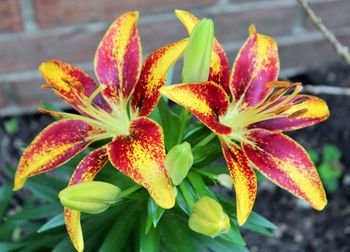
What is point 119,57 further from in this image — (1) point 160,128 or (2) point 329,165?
(2) point 329,165

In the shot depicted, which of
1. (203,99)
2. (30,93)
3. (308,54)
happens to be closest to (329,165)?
(308,54)

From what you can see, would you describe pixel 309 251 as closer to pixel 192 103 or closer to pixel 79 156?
pixel 79 156

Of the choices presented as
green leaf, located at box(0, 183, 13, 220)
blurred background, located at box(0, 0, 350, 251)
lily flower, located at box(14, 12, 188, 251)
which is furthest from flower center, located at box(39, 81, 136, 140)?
blurred background, located at box(0, 0, 350, 251)

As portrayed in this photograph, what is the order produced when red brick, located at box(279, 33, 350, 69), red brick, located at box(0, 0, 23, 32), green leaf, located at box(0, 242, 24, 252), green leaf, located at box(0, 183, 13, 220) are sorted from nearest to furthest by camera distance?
green leaf, located at box(0, 242, 24, 252)
green leaf, located at box(0, 183, 13, 220)
red brick, located at box(0, 0, 23, 32)
red brick, located at box(279, 33, 350, 69)

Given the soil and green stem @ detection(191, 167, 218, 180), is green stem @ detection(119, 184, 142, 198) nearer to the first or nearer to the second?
green stem @ detection(191, 167, 218, 180)

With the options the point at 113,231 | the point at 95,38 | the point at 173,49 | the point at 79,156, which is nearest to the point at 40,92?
the point at 95,38

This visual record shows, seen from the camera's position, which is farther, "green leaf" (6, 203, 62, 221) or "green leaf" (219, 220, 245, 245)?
"green leaf" (6, 203, 62, 221)

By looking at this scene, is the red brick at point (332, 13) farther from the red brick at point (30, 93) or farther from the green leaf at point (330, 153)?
the red brick at point (30, 93)

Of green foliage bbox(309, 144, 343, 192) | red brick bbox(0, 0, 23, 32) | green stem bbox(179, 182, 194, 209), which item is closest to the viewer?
green stem bbox(179, 182, 194, 209)

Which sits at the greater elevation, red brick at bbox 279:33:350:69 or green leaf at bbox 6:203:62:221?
green leaf at bbox 6:203:62:221
